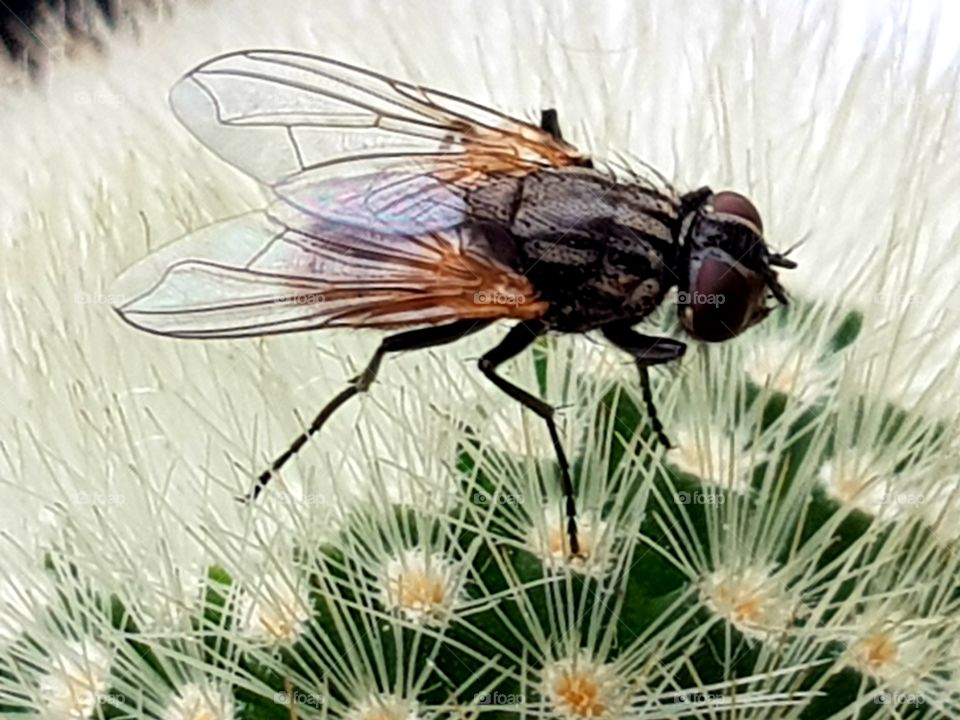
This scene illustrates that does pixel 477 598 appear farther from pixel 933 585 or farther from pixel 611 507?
pixel 933 585

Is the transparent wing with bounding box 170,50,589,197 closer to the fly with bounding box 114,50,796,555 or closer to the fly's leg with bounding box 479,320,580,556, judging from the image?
the fly with bounding box 114,50,796,555

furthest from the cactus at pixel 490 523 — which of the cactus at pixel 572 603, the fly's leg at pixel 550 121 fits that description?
the fly's leg at pixel 550 121

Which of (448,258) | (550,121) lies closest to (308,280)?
(448,258)

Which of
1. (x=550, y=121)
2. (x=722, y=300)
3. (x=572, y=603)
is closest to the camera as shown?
(x=572, y=603)

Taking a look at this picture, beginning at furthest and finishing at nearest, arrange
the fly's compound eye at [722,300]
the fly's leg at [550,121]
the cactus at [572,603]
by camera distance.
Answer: the fly's leg at [550,121], the fly's compound eye at [722,300], the cactus at [572,603]

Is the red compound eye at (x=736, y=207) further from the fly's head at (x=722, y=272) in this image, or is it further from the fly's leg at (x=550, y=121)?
the fly's leg at (x=550, y=121)

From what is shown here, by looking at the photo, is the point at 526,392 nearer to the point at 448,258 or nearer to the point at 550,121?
the point at 448,258
